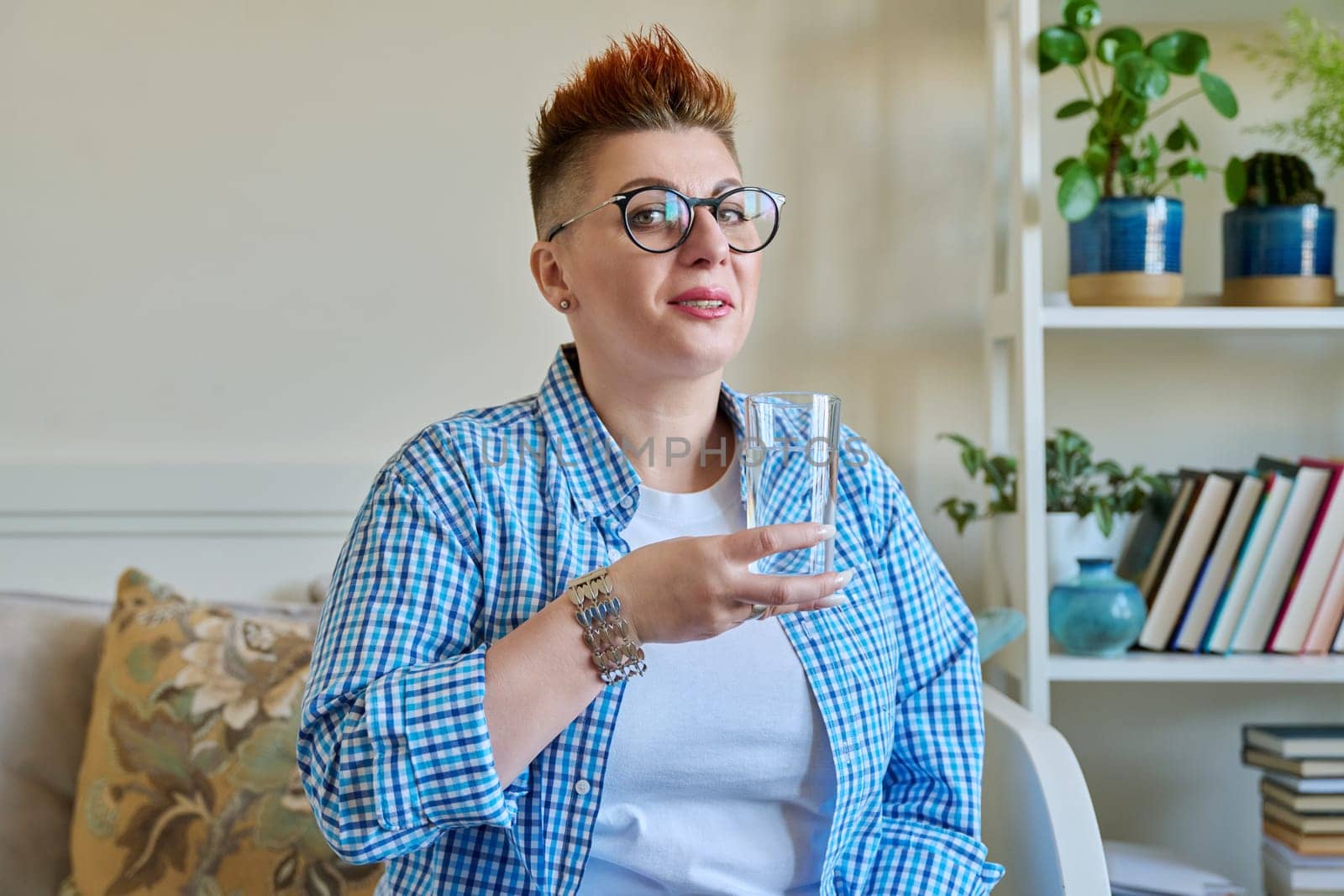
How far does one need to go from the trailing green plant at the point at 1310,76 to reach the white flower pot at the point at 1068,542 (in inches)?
25.4

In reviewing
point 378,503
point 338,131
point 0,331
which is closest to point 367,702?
point 378,503

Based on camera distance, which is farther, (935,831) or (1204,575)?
(1204,575)

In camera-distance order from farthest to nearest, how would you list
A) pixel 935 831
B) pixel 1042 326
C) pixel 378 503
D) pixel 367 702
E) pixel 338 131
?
pixel 338 131 < pixel 1042 326 < pixel 935 831 < pixel 378 503 < pixel 367 702

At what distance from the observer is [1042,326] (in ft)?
5.86

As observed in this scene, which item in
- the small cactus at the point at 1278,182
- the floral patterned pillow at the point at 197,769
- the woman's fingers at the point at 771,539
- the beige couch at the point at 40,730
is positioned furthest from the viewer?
the small cactus at the point at 1278,182

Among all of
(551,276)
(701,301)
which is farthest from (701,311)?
(551,276)

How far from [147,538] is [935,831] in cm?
139

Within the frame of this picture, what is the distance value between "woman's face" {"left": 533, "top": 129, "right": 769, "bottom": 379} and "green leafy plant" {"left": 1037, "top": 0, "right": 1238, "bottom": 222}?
0.75m

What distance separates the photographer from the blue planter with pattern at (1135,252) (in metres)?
1.79

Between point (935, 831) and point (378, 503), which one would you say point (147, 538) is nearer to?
point (378, 503)

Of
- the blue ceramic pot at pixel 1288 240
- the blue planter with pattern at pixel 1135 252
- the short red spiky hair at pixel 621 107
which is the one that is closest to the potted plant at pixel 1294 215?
the blue ceramic pot at pixel 1288 240

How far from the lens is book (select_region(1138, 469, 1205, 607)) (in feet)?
6.04

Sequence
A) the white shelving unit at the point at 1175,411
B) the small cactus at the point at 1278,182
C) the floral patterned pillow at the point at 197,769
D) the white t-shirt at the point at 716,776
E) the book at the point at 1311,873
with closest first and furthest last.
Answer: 1. the white t-shirt at the point at 716,776
2. the floral patterned pillow at the point at 197,769
3. the book at the point at 1311,873
4. the small cactus at the point at 1278,182
5. the white shelving unit at the point at 1175,411

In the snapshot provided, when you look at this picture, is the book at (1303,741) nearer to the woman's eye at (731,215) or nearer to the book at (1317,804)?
the book at (1317,804)
